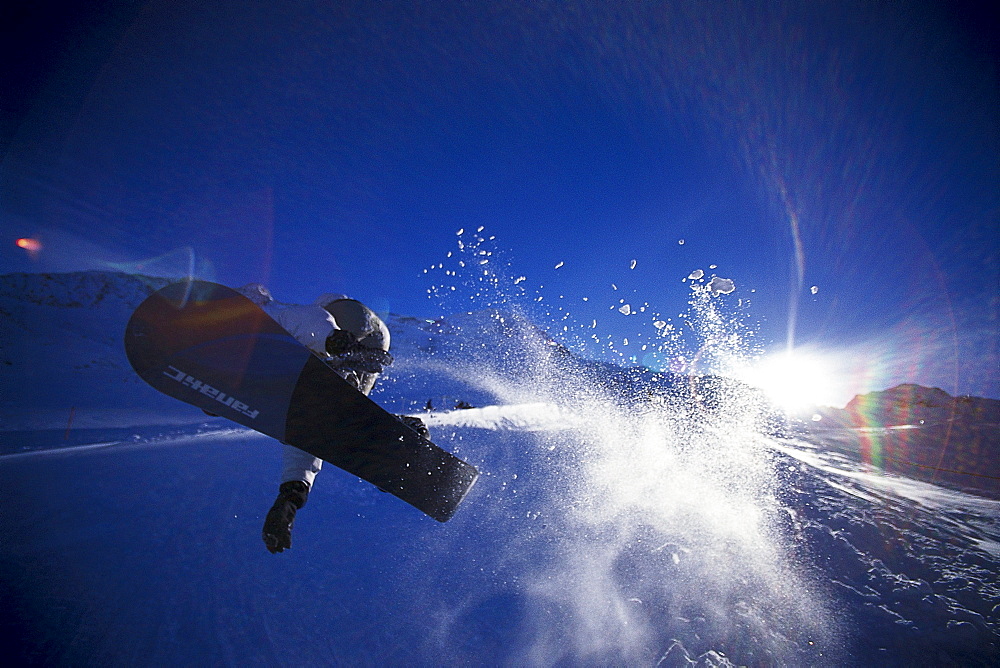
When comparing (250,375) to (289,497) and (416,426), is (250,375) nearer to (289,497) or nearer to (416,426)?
(289,497)

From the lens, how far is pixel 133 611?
216cm

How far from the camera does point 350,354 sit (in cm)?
307

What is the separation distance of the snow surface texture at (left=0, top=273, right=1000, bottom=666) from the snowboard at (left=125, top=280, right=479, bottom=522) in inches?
38.2

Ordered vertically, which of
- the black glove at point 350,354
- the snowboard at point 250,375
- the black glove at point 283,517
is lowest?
the black glove at point 283,517

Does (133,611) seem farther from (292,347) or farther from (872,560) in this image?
(872,560)

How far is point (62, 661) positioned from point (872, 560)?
5975 mm

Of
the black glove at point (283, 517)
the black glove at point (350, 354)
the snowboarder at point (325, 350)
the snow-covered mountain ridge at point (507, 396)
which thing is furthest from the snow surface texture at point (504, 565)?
the snow-covered mountain ridge at point (507, 396)

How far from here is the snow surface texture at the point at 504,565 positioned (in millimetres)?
2188

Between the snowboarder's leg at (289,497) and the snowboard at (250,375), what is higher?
the snowboard at (250,375)

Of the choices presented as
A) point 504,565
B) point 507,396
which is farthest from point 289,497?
point 507,396

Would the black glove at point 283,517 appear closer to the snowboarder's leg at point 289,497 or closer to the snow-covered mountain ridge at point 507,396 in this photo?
the snowboarder's leg at point 289,497

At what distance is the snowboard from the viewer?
2479mm

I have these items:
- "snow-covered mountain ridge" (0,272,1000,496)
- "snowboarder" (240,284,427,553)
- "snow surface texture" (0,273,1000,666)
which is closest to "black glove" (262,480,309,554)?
"snowboarder" (240,284,427,553)

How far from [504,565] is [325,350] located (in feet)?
8.12
